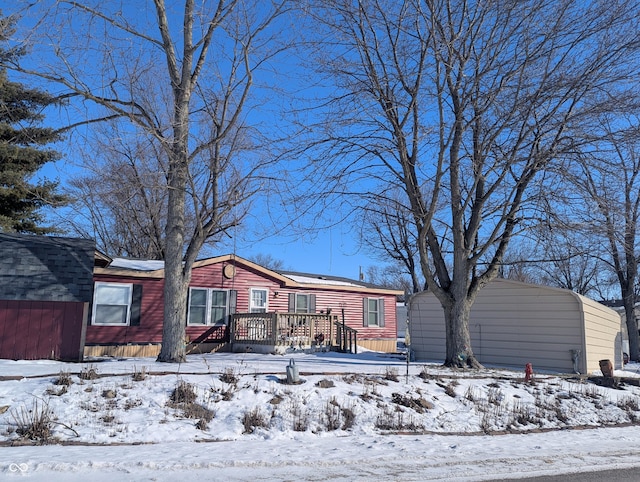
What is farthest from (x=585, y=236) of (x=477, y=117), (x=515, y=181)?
(x=477, y=117)

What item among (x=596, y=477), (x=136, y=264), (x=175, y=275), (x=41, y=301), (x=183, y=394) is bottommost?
(x=596, y=477)

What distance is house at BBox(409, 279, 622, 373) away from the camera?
15711 mm

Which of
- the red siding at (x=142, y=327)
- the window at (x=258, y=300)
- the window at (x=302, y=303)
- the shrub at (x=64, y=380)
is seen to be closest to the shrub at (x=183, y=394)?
the shrub at (x=64, y=380)

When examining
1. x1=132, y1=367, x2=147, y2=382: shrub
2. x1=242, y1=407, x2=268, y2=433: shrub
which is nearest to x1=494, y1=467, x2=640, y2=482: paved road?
x1=242, y1=407, x2=268, y2=433: shrub

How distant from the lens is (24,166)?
22719 millimetres

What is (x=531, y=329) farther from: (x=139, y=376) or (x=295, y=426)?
(x=139, y=376)

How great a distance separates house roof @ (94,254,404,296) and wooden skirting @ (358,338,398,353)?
2.41 meters

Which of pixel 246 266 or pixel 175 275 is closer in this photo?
pixel 175 275

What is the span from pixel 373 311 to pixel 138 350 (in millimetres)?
→ 12138

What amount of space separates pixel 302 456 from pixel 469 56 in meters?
9.99

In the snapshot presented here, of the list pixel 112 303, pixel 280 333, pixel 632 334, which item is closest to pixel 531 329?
pixel 280 333

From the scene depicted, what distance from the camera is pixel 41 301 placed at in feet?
41.2

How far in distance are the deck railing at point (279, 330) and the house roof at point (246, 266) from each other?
87.6 inches

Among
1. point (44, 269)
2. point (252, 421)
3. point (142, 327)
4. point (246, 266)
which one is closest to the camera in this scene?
point (252, 421)
